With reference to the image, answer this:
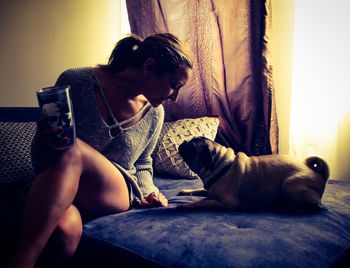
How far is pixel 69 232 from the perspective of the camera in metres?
1.14

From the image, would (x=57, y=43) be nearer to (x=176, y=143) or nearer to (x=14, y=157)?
(x=14, y=157)

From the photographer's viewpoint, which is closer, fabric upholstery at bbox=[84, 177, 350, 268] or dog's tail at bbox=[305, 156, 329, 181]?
fabric upholstery at bbox=[84, 177, 350, 268]

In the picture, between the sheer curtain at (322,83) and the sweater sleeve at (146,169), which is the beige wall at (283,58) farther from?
the sweater sleeve at (146,169)

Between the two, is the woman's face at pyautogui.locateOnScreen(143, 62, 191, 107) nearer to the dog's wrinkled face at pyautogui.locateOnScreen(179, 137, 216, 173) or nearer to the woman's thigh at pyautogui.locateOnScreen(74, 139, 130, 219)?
the dog's wrinkled face at pyautogui.locateOnScreen(179, 137, 216, 173)

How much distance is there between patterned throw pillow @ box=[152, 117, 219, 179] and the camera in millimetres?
1831

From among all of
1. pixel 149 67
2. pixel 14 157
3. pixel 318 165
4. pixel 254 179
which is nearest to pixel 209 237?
pixel 254 179

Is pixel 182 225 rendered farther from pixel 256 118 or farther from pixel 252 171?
pixel 256 118

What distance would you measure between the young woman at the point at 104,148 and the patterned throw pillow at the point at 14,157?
0.46 metres

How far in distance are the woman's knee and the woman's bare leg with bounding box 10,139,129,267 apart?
4cm

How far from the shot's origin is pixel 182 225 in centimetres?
120

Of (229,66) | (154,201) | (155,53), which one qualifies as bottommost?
(154,201)

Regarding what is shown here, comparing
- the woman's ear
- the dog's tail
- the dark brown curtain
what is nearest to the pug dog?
the dog's tail

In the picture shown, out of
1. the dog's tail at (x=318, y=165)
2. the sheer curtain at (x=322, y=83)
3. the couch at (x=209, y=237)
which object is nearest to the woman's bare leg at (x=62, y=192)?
the couch at (x=209, y=237)

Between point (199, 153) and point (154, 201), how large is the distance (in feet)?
0.86
